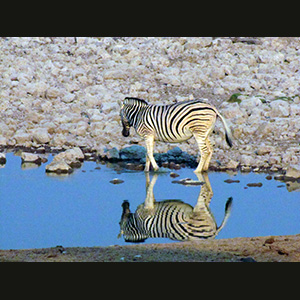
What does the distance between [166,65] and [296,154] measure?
6734mm

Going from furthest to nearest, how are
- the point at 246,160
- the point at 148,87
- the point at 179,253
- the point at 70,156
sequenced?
1. the point at 148,87
2. the point at 70,156
3. the point at 246,160
4. the point at 179,253

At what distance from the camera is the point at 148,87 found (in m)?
18.4

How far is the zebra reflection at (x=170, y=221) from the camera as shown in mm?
9133

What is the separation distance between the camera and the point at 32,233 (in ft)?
30.4

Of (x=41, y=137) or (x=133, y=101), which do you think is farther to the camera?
(x=41, y=137)

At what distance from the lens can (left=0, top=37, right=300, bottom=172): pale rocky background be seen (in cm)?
1520

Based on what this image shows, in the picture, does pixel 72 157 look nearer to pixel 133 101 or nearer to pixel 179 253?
pixel 133 101

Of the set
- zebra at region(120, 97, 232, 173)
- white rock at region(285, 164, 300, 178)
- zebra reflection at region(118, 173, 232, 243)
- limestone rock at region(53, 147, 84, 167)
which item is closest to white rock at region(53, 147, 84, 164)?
limestone rock at region(53, 147, 84, 167)

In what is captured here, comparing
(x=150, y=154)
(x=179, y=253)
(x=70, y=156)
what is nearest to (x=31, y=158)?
(x=70, y=156)

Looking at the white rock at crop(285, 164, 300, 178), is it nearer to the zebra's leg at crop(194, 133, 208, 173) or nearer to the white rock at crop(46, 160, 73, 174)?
the zebra's leg at crop(194, 133, 208, 173)

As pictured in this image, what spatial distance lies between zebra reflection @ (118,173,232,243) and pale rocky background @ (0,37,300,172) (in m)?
2.99

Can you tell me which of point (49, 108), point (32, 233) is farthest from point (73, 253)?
point (49, 108)

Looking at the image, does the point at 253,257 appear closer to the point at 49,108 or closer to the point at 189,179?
the point at 189,179

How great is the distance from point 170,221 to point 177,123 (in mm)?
3939
